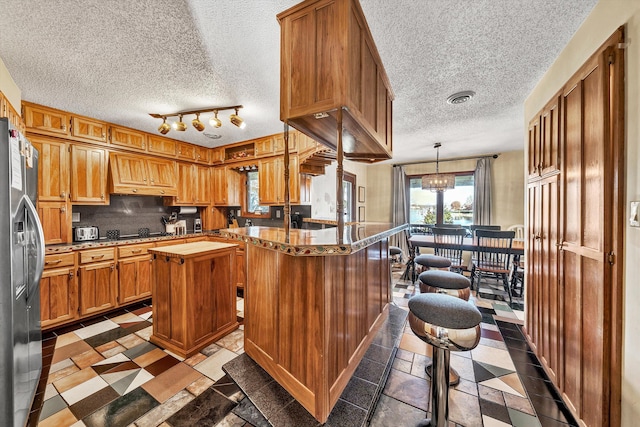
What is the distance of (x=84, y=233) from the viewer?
3238mm

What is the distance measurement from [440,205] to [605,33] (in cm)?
457

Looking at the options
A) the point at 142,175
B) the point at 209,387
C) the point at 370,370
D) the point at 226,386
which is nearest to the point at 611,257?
the point at 370,370

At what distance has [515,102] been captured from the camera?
104 inches

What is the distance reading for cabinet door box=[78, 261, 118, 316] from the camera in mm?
2854

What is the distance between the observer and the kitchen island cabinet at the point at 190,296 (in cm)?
215

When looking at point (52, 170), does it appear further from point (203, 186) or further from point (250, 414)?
point (250, 414)

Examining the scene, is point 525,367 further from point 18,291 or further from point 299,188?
point 18,291

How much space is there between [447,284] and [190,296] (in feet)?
7.16

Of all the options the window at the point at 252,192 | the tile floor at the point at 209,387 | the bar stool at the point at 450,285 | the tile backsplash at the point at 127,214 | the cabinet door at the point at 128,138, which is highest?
the cabinet door at the point at 128,138

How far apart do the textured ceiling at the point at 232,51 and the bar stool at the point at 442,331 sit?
66.8 inches

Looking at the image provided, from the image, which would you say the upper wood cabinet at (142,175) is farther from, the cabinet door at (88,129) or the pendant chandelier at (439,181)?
the pendant chandelier at (439,181)

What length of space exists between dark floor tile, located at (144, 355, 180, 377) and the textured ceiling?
2474 millimetres

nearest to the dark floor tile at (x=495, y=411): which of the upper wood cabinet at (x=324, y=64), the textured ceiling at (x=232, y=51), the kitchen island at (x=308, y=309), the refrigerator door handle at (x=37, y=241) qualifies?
the kitchen island at (x=308, y=309)

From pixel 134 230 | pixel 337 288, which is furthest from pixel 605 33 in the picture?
pixel 134 230
